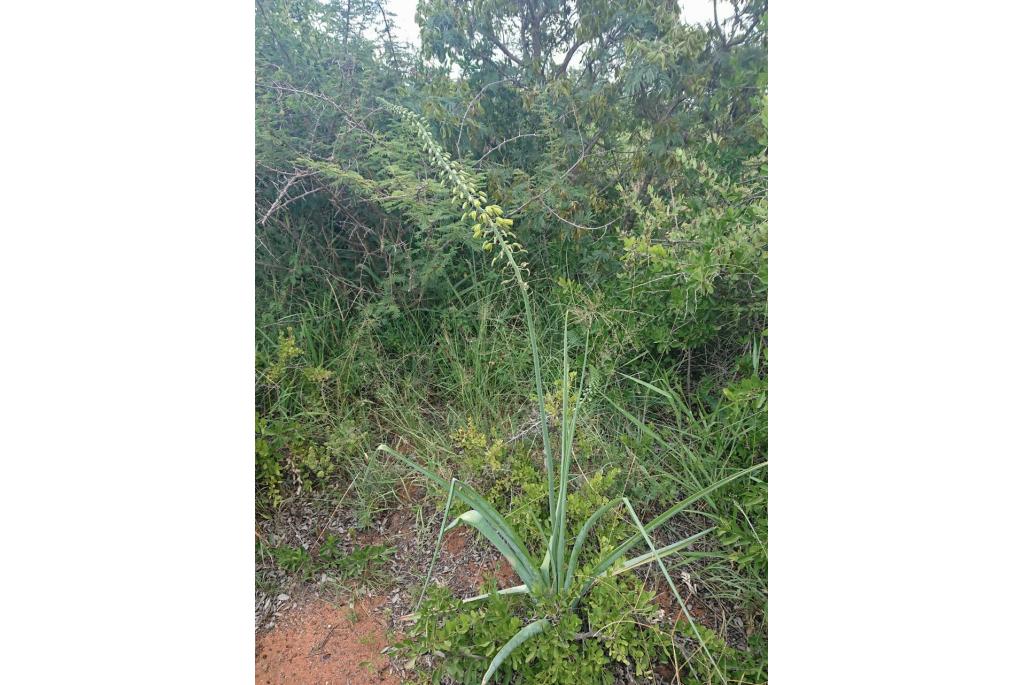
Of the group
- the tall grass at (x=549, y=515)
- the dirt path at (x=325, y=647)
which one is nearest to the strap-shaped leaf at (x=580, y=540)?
the tall grass at (x=549, y=515)

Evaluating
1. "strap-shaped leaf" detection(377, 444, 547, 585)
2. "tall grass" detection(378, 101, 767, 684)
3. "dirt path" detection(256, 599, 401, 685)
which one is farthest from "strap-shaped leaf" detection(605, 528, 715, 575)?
"dirt path" detection(256, 599, 401, 685)

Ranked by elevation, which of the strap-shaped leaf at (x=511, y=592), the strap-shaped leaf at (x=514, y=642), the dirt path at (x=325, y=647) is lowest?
the dirt path at (x=325, y=647)

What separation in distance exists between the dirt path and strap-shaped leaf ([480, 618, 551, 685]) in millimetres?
221

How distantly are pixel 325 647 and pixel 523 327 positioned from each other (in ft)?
2.37

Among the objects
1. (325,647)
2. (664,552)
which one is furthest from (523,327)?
(325,647)

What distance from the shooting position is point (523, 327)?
1.19 m

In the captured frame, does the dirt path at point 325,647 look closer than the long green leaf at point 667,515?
No

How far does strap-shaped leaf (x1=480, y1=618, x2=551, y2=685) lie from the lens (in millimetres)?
1021

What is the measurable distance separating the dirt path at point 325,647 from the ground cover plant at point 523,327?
0.05 meters

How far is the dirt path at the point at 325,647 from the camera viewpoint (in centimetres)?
115

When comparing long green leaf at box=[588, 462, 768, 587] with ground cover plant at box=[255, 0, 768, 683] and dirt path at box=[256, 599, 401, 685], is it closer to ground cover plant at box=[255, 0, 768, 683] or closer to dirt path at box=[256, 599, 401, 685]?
ground cover plant at box=[255, 0, 768, 683]

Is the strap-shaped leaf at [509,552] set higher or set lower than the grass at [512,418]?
lower

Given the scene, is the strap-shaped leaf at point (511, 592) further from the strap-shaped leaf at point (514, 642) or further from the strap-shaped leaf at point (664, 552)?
the strap-shaped leaf at point (664, 552)
